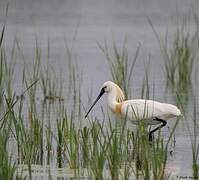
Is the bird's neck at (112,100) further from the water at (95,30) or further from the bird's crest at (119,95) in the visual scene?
the water at (95,30)

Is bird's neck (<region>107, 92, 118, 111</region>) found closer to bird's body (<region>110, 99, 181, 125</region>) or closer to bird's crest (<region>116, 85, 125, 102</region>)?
bird's crest (<region>116, 85, 125, 102</region>)

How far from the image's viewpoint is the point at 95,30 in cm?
2358

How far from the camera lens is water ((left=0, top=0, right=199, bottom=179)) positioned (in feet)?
50.3

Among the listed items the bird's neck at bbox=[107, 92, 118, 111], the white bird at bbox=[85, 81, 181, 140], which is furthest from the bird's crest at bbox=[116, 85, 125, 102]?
the white bird at bbox=[85, 81, 181, 140]

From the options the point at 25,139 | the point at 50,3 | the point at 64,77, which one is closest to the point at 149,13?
the point at 50,3

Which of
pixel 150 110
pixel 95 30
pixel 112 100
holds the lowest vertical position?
pixel 150 110

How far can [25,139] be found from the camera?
8312mm

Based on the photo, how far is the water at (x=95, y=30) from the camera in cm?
1534

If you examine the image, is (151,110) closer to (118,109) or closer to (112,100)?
(118,109)

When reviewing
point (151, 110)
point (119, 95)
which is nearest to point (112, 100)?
point (119, 95)

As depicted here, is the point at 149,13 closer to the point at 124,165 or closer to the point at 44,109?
the point at 44,109

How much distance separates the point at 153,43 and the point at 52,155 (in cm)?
1204

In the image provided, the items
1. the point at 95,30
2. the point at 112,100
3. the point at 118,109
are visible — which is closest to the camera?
the point at 118,109

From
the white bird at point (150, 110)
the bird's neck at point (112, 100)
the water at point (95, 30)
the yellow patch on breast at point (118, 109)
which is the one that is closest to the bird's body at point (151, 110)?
the white bird at point (150, 110)
